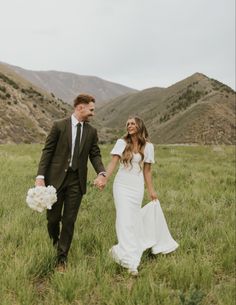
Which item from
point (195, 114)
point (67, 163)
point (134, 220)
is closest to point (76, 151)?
point (67, 163)

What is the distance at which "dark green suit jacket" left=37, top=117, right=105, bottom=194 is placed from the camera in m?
6.34

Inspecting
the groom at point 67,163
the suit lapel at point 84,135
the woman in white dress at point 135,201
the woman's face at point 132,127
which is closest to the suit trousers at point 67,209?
the groom at point 67,163

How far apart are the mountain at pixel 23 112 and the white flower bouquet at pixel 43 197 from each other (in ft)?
124

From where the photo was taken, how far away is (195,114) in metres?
85.2

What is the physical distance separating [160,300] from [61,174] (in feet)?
7.11

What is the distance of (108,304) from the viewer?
507 centimetres

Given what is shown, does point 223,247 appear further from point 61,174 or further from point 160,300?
point 61,174

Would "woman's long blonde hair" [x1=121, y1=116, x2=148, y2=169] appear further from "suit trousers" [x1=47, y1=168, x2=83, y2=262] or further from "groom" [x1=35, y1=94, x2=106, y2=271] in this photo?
"suit trousers" [x1=47, y1=168, x2=83, y2=262]

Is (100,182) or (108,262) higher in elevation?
(100,182)

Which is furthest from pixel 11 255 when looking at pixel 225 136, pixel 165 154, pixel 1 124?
pixel 225 136

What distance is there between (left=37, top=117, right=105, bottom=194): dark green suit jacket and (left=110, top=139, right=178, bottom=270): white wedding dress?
0.67 meters

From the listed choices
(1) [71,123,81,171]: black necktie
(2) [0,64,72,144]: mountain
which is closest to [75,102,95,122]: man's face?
(1) [71,123,81,171]: black necktie

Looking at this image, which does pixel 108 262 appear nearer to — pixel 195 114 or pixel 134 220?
pixel 134 220

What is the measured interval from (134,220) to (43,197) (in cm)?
160
